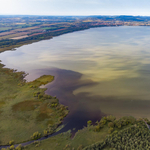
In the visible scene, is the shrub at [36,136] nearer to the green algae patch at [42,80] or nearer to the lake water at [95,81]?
the lake water at [95,81]

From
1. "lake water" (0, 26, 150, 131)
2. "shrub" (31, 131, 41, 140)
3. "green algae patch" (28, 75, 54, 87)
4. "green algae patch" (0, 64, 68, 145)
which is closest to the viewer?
"shrub" (31, 131, 41, 140)

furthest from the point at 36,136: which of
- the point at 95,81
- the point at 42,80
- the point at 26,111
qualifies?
the point at 95,81

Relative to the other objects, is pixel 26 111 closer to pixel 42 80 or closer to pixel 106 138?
pixel 42 80

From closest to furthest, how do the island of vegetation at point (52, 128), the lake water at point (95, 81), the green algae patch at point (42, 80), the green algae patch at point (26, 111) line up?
the island of vegetation at point (52, 128)
the green algae patch at point (26, 111)
the lake water at point (95, 81)
the green algae patch at point (42, 80)

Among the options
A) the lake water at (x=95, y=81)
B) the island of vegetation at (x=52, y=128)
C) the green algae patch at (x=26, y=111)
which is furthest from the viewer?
the lake water at (x=95, y=81)

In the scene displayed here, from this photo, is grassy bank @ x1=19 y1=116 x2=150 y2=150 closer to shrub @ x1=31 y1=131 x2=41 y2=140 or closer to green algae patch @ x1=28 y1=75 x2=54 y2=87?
shrub @ x1=31 y1=131 x2=41 y2=140

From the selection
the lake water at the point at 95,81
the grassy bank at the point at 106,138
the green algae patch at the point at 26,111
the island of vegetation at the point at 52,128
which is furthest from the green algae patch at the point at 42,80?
the grassy bank at the point at 106,138

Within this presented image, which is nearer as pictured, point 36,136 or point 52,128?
point 36,136

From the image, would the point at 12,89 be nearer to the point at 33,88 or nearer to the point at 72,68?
the point at 33,88

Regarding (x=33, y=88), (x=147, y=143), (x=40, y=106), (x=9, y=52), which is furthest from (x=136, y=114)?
(x=9, y=52)

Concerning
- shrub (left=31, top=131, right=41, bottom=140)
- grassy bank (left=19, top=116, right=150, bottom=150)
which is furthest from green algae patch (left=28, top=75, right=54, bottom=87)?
grassy bank (left=19, top=116, right=150, bottom=150)
